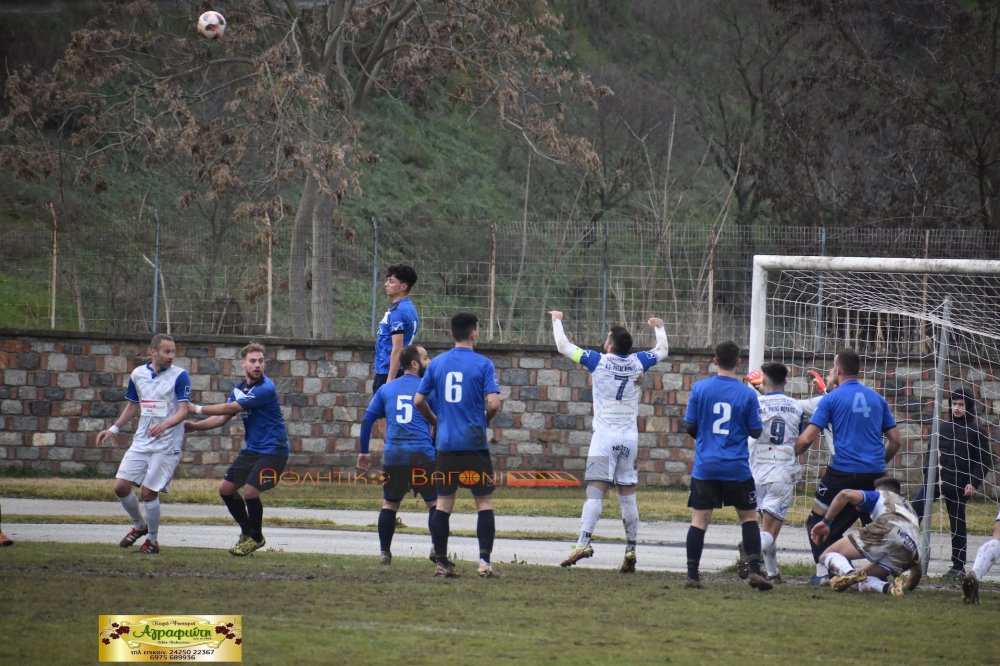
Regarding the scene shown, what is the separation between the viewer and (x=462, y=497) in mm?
18938

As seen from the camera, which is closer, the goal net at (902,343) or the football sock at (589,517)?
the football sock at (589,517)

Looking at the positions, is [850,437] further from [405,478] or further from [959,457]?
[405,478]

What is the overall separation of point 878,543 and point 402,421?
13.6ft

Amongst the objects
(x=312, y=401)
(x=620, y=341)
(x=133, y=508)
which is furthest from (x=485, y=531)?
(x=312, y=401)

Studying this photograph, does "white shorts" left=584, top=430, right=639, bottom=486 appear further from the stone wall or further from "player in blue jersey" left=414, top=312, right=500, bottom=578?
the stone wall

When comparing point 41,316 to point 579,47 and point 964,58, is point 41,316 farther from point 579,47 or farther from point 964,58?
point 579,47

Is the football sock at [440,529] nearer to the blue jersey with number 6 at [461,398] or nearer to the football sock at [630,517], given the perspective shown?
the blue jersey with number 6 at [461,398]

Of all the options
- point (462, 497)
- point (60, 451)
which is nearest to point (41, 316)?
point (60, 451)

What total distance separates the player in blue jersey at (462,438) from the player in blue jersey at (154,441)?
9.14 feet

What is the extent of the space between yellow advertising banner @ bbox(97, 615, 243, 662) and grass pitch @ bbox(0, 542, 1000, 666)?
119 mm

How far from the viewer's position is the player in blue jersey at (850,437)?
1071 cm

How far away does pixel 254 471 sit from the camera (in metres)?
11.1

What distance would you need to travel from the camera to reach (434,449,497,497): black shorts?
9898 millimetres

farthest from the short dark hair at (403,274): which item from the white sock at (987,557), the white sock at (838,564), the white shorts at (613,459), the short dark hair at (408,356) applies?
the white sock at (987,557)
